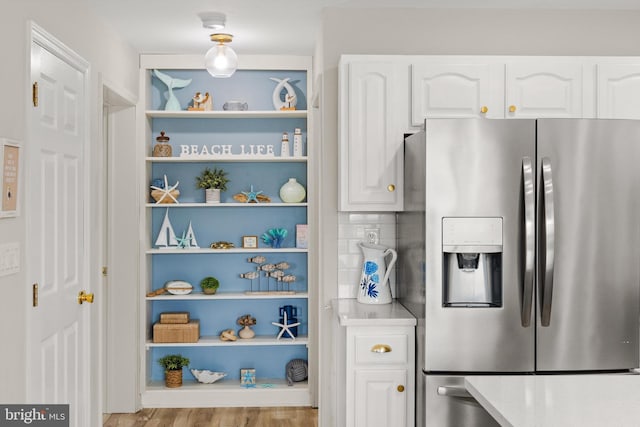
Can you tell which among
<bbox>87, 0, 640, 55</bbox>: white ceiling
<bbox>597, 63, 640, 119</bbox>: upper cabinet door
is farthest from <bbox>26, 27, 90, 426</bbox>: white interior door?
<bbox>597, 63, 640, 119</bbox>: upper cabinet door

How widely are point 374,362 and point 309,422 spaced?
155 centimetres

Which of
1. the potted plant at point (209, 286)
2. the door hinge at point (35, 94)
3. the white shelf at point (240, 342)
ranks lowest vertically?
the white shelf at point (240, 342)

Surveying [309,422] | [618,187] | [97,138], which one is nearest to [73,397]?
[97,138]

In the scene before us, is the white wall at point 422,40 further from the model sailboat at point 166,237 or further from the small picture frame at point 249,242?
the model sailboat at point 166,237

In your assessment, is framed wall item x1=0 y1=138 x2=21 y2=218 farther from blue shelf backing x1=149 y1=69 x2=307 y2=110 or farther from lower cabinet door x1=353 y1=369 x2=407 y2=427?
blue shelf backing x1=149 y1=69 x2=307 y2=110

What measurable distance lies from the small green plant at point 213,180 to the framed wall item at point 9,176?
2320 mm

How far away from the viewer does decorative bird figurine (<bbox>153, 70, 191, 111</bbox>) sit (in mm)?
4984

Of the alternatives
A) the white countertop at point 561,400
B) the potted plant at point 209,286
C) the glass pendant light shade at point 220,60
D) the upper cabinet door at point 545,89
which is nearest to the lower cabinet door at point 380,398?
the white countertop at point 561,400

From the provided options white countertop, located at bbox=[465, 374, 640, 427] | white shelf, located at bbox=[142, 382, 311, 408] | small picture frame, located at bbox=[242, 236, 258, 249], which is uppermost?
small picture frame, located at bbox=[242, 236, 258, 249]

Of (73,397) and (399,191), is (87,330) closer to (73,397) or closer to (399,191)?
(73,397)

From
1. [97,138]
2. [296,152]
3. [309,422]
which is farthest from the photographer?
[296,152]

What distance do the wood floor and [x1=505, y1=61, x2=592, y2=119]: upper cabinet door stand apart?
2.40 m

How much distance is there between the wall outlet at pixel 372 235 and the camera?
12.3ft

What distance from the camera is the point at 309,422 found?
4582 millimetres
